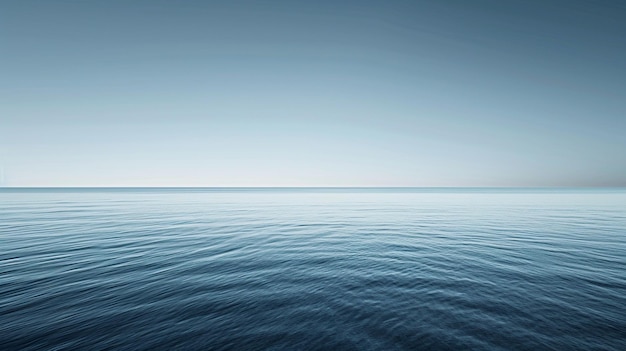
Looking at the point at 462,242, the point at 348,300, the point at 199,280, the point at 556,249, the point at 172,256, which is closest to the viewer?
the point at 348,300

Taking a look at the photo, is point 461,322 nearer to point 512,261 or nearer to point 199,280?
point 512,261

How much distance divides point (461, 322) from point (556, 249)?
14.7m

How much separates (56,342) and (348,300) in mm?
8265

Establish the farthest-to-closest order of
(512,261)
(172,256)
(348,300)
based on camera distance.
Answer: (172,256) → (512,261) → (348,300)

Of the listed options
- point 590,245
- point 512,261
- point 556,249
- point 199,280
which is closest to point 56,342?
point 199,280

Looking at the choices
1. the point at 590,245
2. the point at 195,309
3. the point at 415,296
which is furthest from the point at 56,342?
the point at 590,245

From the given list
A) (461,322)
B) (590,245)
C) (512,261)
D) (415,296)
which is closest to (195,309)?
(415,296)

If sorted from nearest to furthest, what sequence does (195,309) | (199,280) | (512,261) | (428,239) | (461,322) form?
(461,322) → (195,309) → (199,280) → (512,261) → (428,239)

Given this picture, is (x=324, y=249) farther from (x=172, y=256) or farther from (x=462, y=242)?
(x=462, y=242)

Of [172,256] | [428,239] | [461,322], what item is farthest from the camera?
[428,239]

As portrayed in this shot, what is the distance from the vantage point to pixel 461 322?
751cm

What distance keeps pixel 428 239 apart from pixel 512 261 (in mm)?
6528

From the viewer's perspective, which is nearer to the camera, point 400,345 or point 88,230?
point 400,345

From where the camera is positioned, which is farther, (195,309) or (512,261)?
(512,261)
